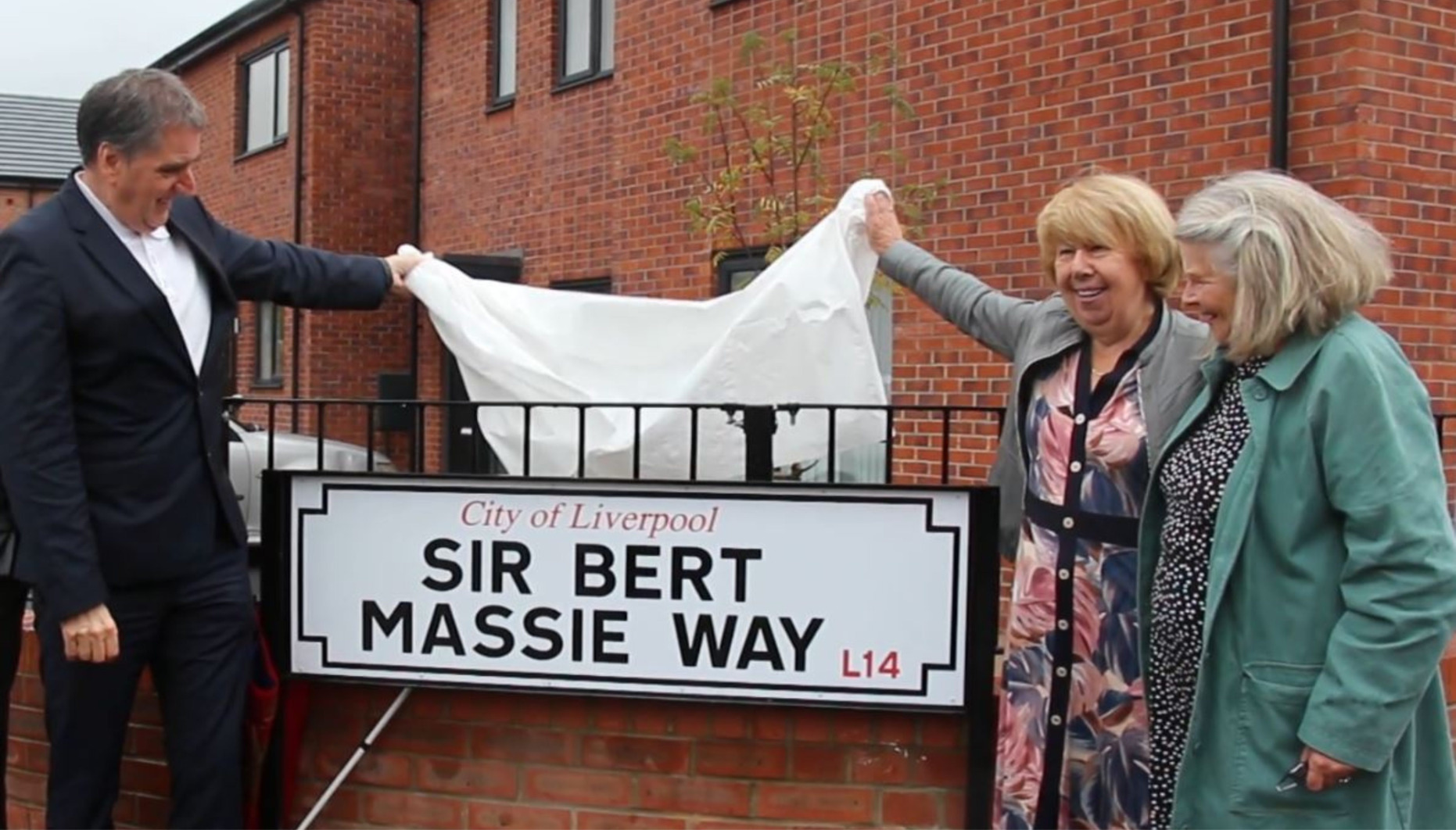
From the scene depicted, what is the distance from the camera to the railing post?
10.9ft

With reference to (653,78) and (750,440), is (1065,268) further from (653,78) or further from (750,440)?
(653,78)

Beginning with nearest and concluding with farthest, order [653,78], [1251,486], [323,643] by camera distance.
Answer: [1251,486] < [323,643] < [653,78]

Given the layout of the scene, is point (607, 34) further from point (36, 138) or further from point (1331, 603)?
point (36, 138)

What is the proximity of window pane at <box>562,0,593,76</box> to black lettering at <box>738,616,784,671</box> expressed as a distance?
354 inches

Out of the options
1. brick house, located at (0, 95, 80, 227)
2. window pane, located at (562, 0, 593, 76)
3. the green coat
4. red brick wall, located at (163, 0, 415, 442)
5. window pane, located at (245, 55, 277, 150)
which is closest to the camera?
the green coat

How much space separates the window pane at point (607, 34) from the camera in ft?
36.6

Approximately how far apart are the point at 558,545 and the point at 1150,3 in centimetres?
469

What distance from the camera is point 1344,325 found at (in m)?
2.24

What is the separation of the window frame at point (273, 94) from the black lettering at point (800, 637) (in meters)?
13.3

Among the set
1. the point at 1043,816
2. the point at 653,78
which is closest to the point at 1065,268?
the point at 1043,816

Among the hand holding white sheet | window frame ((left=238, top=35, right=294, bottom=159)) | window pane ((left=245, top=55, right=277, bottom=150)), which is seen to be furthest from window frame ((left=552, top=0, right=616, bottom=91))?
the hand holding white sheet

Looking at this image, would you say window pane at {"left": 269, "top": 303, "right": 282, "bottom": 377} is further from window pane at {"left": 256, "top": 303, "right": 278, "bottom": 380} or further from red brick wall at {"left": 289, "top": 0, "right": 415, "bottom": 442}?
red brick wall at {"left": 289, "top": 0, "right": 415, "bottom": 442}

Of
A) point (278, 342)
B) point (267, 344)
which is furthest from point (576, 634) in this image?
point (267, 344)

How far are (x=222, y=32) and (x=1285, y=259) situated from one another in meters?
16.8
